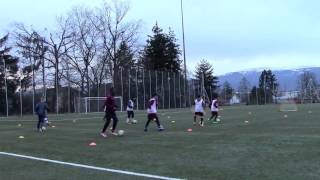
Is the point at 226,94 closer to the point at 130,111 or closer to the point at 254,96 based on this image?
the point at 254,96

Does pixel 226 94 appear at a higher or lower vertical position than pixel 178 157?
higher

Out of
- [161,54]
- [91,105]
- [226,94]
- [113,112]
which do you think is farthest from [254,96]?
[113,112]

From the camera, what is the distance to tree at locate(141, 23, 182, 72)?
98.8m

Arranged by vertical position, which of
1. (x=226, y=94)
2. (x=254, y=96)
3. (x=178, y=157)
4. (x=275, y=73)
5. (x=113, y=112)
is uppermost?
(x=275, y=73)

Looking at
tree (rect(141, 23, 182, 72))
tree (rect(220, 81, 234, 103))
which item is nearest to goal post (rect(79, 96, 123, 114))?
tree (rect(141, 23, 182, 72))

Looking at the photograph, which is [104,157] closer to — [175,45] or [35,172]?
[35,172]

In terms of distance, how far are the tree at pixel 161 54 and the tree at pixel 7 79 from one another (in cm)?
2400

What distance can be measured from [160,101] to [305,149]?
62.5m

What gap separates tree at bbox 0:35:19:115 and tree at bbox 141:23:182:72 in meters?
24.0

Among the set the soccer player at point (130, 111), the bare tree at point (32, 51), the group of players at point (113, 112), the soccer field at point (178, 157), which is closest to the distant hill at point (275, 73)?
the bare tree at point (32, 51)

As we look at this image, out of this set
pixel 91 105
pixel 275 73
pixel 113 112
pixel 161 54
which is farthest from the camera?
pixel 275 73

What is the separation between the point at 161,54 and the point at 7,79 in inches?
1366

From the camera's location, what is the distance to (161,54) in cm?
Result: 10025

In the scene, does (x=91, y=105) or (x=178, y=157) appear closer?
(x=178, y=157)
